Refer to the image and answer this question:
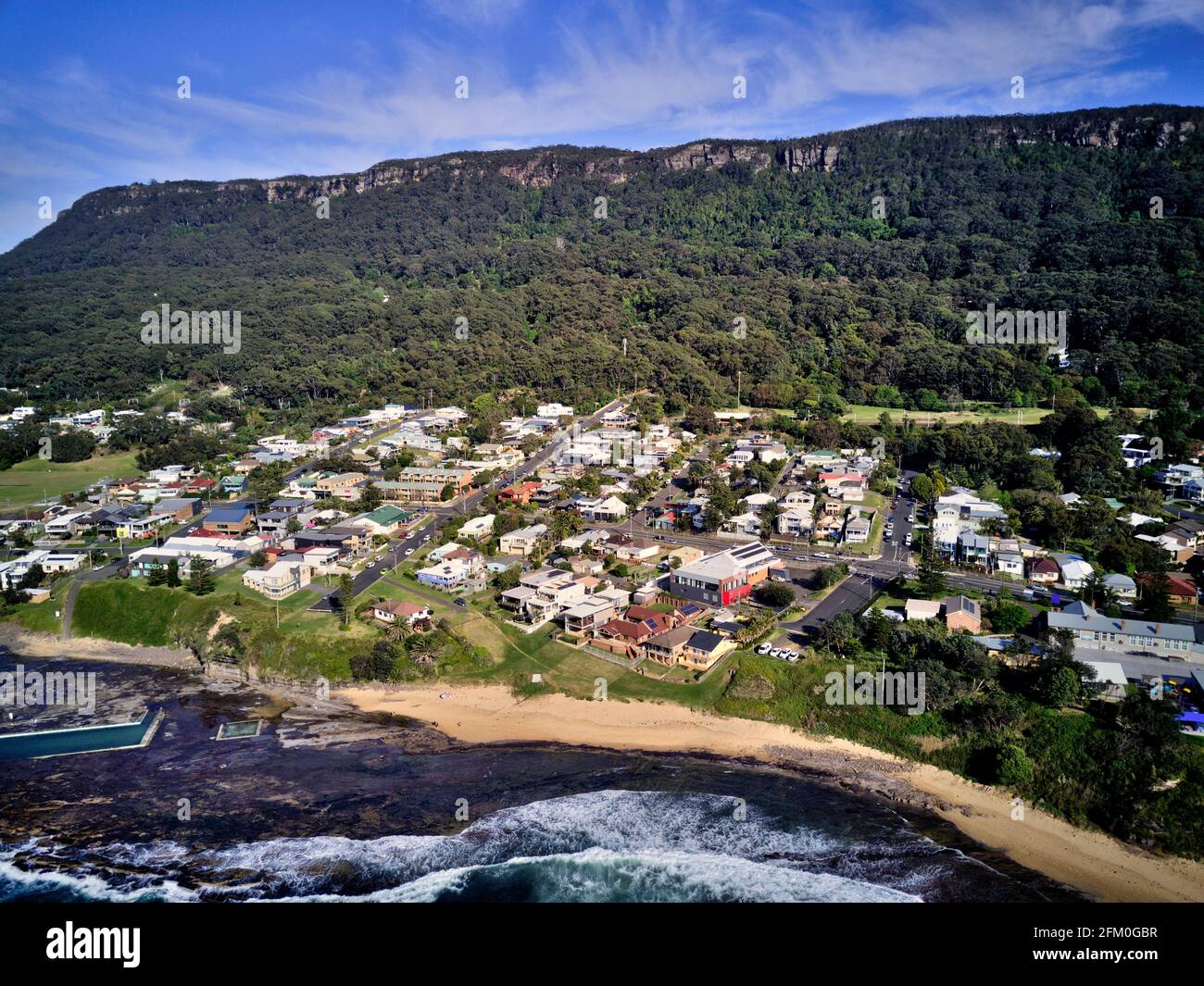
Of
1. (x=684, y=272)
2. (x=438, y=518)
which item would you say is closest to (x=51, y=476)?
(x=438, y=518)

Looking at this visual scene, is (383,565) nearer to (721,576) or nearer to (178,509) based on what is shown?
(721,576)

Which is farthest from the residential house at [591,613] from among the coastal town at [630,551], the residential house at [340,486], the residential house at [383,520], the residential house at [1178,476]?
the residential house at [1178,476]

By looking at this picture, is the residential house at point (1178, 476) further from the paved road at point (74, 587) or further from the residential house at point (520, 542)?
the paved road at point (74, 587)

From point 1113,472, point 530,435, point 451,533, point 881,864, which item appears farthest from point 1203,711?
point 530,435

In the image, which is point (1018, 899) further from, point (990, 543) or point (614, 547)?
point (614, 547)

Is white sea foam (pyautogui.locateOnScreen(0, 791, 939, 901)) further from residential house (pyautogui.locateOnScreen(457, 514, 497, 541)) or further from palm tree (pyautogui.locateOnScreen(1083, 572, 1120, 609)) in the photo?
residential house (pyautogui.locateOnScreen(457, 514, 497, 541))

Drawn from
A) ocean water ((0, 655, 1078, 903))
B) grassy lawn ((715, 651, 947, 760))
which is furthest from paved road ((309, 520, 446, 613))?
grassy lawn ((715, 651, 947, 760))
